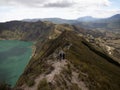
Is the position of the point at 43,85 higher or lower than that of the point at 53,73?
lower

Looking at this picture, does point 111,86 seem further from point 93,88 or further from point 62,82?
point 62,82

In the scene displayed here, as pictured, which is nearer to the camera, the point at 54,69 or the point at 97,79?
the point at 54,69

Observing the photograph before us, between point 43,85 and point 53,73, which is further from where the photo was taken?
point 53,73

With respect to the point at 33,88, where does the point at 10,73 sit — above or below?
below

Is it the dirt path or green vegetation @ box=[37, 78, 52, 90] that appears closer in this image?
green vegetation @ box=[37, 78, 52, 90]

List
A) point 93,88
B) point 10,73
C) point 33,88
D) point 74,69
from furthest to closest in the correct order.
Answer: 1. point 10,73
2. point 74,69
3. point 93,88
4. point 33,88

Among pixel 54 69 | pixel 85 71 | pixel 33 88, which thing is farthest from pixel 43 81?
pixel 85 71

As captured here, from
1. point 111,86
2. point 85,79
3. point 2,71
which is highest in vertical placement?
point 85,79

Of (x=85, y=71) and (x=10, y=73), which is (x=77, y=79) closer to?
(x=85, y=71)

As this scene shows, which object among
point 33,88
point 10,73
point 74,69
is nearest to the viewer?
point 33,88

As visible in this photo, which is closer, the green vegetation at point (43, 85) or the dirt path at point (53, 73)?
the green vegetation at point (43, 85)
